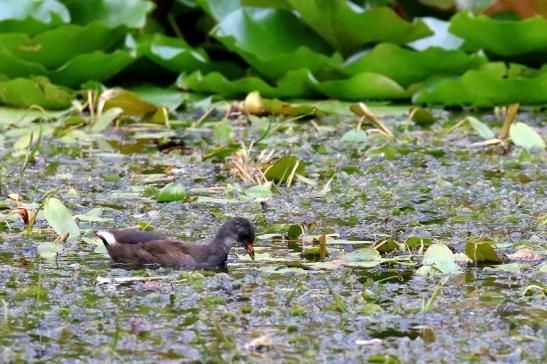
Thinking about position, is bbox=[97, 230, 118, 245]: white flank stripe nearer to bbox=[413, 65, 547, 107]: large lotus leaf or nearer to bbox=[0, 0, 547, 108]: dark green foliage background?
bbox=[0, 0, 547, 108]: dark green foliage background

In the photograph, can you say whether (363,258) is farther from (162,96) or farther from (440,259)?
(162,96)

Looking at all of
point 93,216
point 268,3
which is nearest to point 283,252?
point 93,216

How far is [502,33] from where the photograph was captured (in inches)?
295

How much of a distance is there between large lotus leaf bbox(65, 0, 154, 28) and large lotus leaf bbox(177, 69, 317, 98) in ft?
1.69

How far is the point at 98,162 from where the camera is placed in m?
6.16

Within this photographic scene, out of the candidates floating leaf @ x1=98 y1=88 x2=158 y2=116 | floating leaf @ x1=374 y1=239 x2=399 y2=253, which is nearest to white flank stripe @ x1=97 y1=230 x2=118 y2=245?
floating leaf @ x1=374 y1=239 x2=399 y2=253

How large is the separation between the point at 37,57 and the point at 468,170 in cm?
307

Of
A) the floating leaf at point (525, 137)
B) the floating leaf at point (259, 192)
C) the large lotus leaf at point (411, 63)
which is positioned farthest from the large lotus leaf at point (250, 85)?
the floating leaf at point (259, 192)

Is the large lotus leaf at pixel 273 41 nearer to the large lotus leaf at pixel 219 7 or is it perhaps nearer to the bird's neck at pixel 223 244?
the large lotus leaf at pixel 219 7

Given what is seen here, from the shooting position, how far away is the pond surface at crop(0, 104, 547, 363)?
320 cm

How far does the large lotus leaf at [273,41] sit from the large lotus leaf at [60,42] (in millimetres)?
704

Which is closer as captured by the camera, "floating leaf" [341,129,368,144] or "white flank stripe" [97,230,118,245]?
"white flank stripe" [97,230,118,245]

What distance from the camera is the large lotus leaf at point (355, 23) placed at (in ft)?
24.9

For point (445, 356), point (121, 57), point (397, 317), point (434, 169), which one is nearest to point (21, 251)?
point (397, 317)
